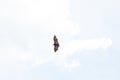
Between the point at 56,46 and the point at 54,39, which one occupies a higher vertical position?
the point at 54,39

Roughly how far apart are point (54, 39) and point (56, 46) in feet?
12.2

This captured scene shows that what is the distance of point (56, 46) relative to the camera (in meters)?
45.2

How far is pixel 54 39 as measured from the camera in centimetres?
4512
